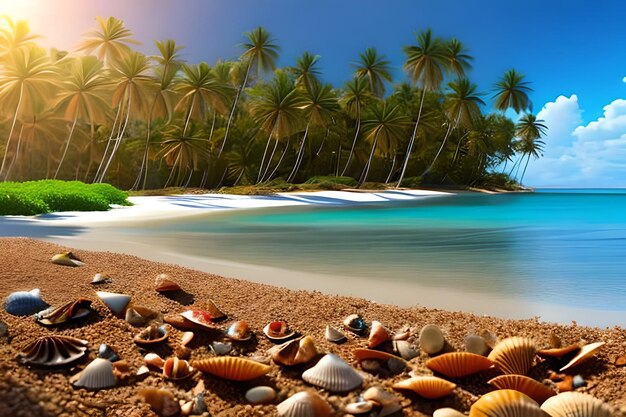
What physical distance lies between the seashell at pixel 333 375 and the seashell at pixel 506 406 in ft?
2.15

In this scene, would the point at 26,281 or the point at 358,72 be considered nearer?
the point at 26,281

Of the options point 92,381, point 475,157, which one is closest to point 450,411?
point 92,381

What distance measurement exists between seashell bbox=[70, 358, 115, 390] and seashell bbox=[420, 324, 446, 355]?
1886mm

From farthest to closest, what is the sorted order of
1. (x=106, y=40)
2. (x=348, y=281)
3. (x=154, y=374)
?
(x=106, y=40) → (x=348, y=281) → (x=154, y=374)

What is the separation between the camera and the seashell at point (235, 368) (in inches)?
107

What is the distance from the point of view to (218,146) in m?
44.3

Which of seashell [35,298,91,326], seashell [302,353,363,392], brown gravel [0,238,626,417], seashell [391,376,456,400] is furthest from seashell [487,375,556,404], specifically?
seashell [35,298,91,326]

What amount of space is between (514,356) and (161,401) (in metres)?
2.00

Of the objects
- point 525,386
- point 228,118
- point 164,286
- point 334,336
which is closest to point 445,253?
point 164,286

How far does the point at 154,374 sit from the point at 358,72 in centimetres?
5050

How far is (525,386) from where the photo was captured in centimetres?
262

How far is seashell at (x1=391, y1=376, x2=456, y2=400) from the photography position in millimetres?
2596

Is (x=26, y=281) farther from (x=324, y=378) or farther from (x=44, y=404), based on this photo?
(x=324, y=378)

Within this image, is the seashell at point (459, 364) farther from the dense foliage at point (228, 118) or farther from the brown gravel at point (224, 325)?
the dense foliage at point (228, 118)
